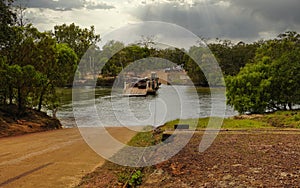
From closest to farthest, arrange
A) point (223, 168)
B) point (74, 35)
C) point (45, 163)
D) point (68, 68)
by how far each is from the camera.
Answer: point (223, 168)
point (45, 163)
point (68, 68)
point (74, 35)

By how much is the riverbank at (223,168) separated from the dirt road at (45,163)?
1.55ft

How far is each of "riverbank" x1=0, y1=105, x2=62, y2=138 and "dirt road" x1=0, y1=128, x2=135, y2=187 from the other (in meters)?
4.26

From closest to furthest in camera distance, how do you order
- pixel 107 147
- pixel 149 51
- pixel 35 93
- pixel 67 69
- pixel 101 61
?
pixel 107 147
pixel 149 51
pixel 35 93
pixel 67 69
pixel 101 61

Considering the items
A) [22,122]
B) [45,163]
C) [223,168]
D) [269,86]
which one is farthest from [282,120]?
[22,122]

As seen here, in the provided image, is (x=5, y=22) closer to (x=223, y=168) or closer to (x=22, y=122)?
(x=22, y=122)

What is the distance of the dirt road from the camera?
6875 millimetres

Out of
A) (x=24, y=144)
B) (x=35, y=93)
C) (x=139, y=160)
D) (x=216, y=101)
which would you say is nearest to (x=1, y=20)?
(x=35, y=93)

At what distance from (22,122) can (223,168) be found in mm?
12973

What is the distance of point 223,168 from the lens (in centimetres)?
616

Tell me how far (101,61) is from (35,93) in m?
7.00

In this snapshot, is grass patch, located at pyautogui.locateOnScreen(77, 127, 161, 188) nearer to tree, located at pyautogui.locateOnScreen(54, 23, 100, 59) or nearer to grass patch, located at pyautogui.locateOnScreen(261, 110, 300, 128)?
grass patch, located at pyautogui.locateOnScreen(261, 110, 300, 128)

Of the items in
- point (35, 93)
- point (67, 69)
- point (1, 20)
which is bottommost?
point (35, 93)

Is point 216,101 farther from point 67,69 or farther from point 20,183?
point 20,183

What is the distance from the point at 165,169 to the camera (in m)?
6.73
